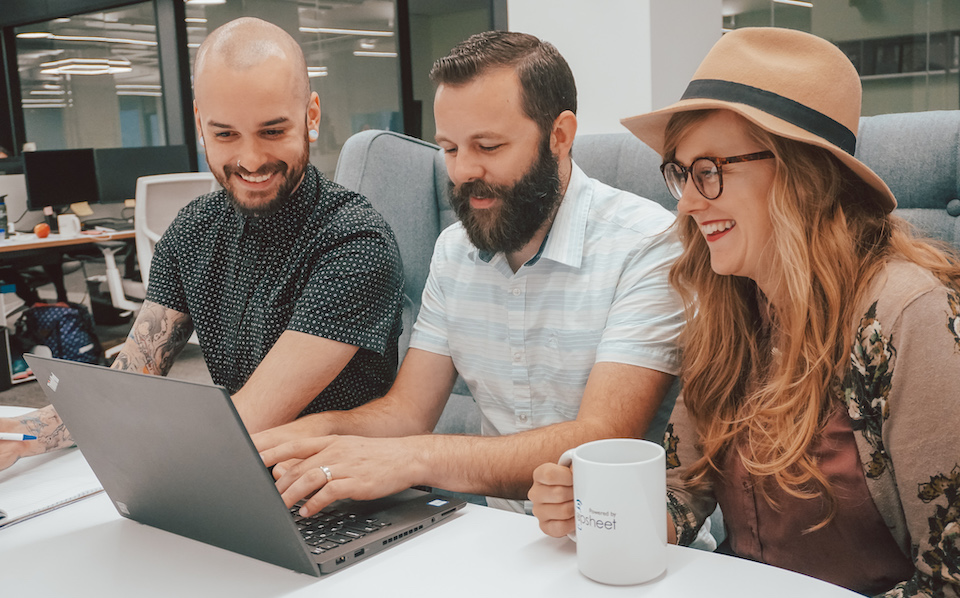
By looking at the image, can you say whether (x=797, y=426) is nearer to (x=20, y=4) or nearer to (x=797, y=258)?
(x=797, y=258)

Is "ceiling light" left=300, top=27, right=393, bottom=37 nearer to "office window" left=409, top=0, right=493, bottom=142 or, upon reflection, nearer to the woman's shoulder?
"office window" left=409, top=0, right=493, bottom=142

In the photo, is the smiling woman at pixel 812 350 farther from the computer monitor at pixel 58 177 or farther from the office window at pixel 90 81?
the office window at pixel 90 81

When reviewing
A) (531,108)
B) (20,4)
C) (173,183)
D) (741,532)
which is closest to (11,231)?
(173,183)

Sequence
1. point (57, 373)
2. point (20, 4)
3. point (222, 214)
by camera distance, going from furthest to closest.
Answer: point (20, 4) → point (222, 214) → point (57, 373)

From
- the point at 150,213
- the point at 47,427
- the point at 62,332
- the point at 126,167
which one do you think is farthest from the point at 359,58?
the point at 47,427

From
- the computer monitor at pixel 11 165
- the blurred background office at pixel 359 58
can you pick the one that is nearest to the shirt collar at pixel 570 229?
the blurred background office at pixel 359 58

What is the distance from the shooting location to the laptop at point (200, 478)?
749 millimetres

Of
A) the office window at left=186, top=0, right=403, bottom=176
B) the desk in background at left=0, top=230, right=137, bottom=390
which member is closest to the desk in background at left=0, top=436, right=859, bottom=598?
the desk in background at left=0, top=230, right=137, bottom=390

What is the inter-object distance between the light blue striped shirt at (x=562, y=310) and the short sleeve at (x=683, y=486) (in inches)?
5.4

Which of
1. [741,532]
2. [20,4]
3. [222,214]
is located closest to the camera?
[741,532]

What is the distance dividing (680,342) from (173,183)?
4.45 metres

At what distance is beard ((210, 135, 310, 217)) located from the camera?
4.65 ft

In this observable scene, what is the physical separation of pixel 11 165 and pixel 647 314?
600cm

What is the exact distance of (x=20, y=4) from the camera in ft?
25.6
